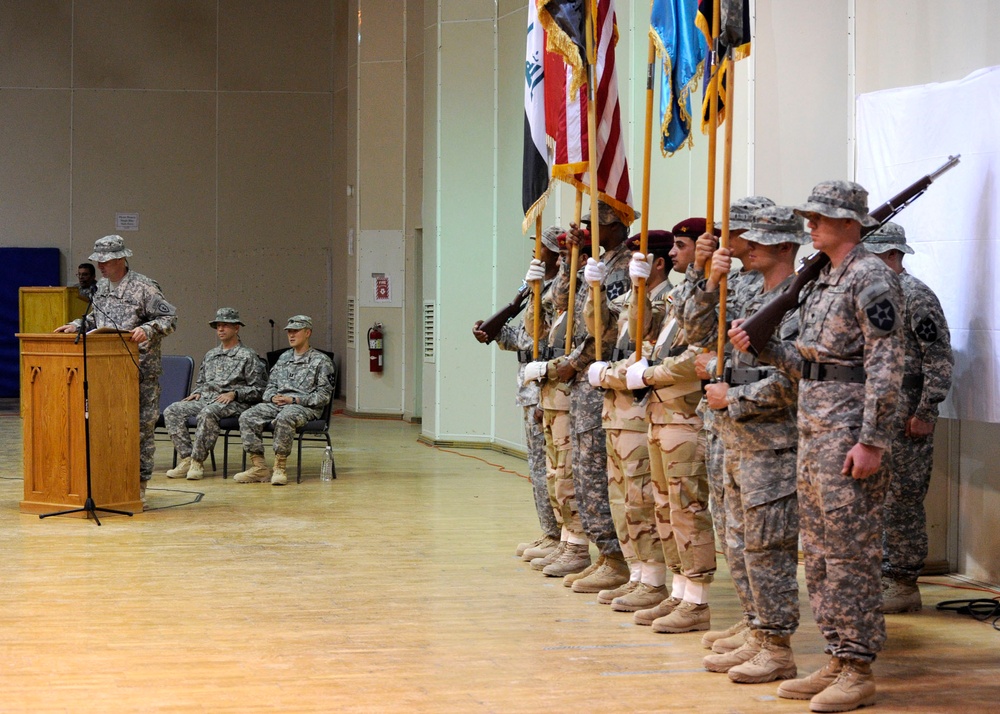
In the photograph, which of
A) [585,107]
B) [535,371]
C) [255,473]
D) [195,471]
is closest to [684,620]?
[535,371]

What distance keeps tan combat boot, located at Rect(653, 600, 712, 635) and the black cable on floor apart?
1.19 meters

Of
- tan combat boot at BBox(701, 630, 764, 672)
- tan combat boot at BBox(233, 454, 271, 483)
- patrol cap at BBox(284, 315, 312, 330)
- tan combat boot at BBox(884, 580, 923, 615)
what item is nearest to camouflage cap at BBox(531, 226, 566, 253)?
tan combat boot at BBox(884, 580, 923, 615)

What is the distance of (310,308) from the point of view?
15.8 m

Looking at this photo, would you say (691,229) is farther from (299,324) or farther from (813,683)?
(299,324)

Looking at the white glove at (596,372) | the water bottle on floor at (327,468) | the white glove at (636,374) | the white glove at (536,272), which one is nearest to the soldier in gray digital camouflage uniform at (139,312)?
the water bottle on floor at (327,468)

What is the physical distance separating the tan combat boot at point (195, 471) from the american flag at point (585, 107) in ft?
14.5

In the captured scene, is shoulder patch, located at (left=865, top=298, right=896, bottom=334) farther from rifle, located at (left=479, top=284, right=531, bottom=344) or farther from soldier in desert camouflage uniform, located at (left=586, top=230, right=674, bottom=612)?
rifle, located at (left=479, top=284, right=531, bottom=344)

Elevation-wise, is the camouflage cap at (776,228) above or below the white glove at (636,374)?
above

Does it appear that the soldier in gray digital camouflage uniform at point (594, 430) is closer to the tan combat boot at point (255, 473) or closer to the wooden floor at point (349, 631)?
the wooden floor at point (349, 631)

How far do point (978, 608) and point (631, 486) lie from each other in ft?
5.14

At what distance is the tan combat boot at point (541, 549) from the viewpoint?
6.00 meters

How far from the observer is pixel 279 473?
28.7 feet

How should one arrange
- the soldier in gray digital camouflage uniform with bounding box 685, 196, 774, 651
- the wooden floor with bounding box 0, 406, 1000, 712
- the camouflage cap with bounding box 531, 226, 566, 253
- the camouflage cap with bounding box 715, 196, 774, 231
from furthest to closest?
the camouflage cap with bounding box 531, 226, 566, 253
the camouflage cap with bounding box 715, 196, 774, 231
the soldier in gray digital camouflage uniform with bounding box 685, 196, 774, 651
the wooden floor with bounding box 0, 406, 1000, 712

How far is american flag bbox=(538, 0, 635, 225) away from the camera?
5633 mm
